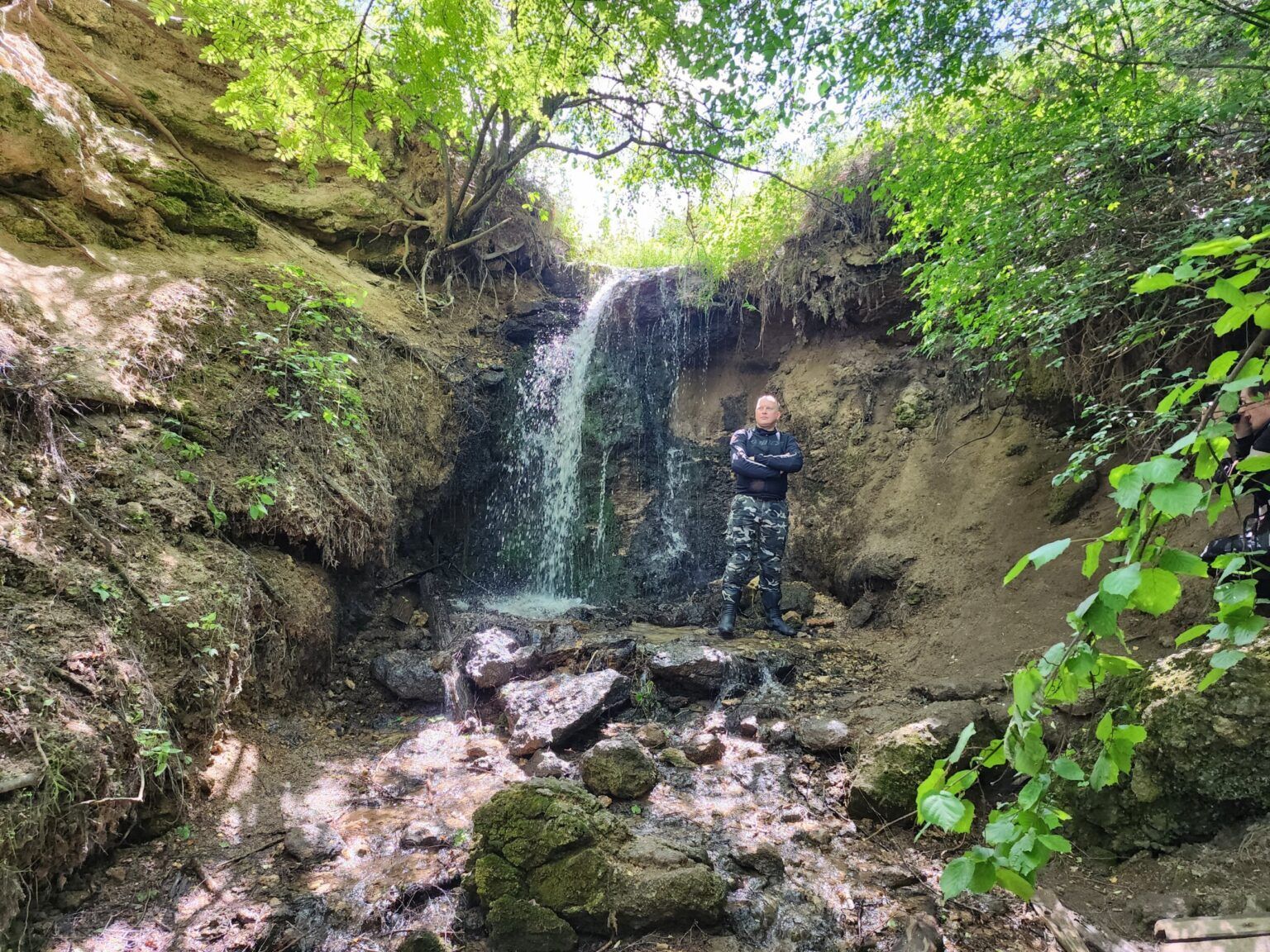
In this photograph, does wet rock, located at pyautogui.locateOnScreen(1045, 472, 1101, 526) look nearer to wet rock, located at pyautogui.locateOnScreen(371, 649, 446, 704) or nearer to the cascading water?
the cascading water

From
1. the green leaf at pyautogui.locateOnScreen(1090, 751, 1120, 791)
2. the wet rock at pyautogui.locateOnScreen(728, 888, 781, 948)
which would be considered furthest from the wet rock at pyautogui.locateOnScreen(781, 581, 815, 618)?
the green leaf at pyautogui.locateOnScreen(1090, 751, 1120, 791)

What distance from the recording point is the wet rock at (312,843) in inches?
108

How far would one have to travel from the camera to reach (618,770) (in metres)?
3.37

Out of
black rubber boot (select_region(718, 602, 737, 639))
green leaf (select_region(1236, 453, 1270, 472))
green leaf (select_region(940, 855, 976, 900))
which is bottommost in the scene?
black rubber boot (select_region(718, 602, 737, 639))

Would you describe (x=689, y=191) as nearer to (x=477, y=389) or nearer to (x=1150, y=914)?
(x=477, y=389)

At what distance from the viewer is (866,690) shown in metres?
4.57

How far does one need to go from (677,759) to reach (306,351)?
14.8 ft

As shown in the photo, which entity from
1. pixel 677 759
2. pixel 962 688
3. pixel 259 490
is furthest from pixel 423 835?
pixel 962 688

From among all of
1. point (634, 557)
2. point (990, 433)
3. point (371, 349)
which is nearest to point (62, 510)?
point (371, 349)

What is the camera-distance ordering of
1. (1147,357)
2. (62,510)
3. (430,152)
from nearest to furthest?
(62,510) → (1147,357) → (430,152)

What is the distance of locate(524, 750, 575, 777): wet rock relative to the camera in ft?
11.5

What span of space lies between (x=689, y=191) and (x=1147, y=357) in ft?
13.9

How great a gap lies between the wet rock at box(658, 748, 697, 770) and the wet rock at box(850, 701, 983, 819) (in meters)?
1.02

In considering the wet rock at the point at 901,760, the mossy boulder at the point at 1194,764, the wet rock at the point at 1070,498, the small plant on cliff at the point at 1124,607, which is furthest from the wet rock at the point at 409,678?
the wet rock at the point at 1070,498
